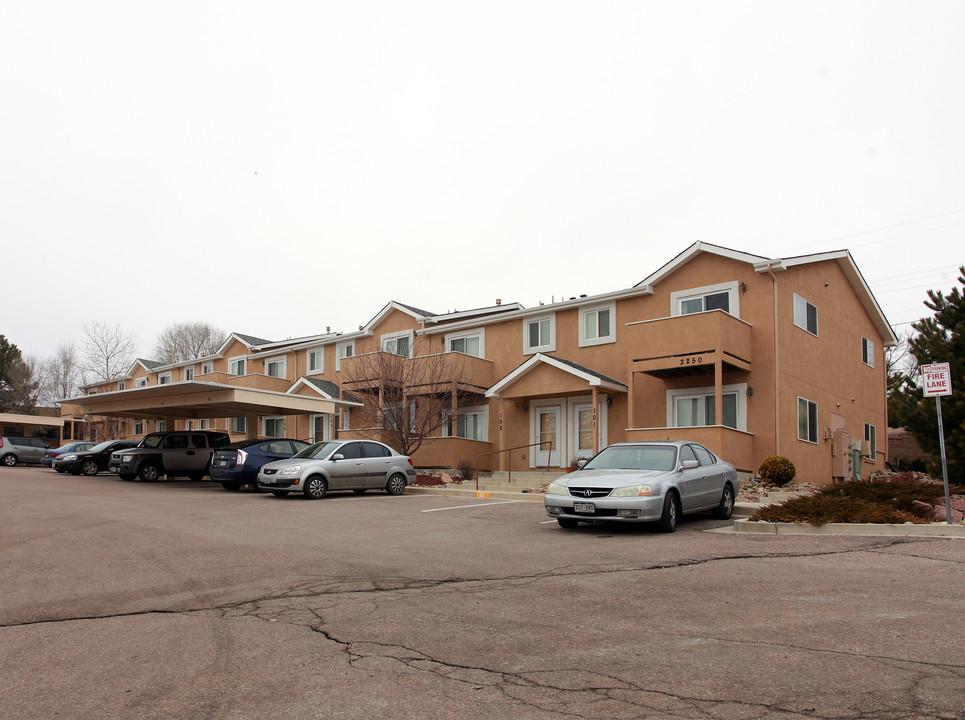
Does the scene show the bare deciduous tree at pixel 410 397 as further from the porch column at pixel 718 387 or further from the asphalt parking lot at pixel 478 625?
the asphalt parking lot at pixel 478 625

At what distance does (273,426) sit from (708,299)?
2336 cm

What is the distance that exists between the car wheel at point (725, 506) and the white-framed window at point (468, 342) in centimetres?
1575

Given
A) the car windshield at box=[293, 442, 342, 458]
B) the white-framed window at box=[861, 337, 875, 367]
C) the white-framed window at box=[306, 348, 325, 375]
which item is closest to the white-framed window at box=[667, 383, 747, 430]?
the white-framed window at box=[861, 337, 875, 367]

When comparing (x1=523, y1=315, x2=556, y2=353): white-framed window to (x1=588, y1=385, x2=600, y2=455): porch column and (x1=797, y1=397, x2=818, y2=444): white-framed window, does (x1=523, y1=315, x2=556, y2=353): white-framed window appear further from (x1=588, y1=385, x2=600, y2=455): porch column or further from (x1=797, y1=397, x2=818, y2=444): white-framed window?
(x1=797, y1=397, x2=818, y2=444): white-framed window

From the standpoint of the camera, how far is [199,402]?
25.3 m

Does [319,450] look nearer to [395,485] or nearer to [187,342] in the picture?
[395,485]

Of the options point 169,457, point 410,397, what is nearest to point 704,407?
point 410,397

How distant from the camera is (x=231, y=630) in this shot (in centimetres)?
639

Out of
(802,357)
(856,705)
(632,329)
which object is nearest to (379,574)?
(856,705)

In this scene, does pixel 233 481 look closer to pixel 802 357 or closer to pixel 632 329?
pixel 632 329

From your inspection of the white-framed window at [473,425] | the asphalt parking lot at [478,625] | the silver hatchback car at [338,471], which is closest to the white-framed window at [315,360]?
the white-framed window at [473,425]

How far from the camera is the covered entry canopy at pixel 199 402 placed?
80.3ft

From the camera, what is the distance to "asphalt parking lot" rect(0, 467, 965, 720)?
467 cm

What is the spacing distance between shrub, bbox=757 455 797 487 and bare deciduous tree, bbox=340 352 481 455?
1071 cm
